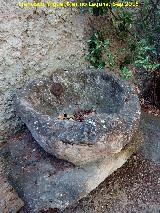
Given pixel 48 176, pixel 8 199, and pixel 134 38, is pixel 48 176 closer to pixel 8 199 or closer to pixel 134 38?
pixel 8 199

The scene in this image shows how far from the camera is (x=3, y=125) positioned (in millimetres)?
2262

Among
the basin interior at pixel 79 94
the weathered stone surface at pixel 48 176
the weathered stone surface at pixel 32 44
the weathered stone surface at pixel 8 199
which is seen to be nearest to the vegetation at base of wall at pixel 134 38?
the weathered stone surface at pixel 32 44

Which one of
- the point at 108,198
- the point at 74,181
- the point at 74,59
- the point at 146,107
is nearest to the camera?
the point at 74,181

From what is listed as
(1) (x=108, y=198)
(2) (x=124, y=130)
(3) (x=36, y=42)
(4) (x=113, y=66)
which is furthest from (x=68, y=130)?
(4) (x=113, y=66)

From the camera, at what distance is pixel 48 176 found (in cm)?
192

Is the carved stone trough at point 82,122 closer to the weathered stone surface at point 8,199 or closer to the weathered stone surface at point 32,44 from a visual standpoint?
the weathered stone surface at point 32,44

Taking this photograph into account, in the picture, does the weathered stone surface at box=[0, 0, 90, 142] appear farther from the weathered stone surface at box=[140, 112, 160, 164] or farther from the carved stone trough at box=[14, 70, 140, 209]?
the weathered stone surface at box=[140, 112, 160, 164]

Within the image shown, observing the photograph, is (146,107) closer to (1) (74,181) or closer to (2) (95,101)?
(2) (95,101)

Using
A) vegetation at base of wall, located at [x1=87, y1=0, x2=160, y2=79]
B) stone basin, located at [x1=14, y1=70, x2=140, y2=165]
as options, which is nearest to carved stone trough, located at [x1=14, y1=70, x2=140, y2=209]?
stone basin, located at [x1=14, y1=70, x2=140, y2=165]

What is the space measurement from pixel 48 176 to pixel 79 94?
0.63 meters

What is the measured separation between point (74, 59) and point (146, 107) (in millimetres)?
680

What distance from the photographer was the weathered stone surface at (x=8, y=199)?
2057mm

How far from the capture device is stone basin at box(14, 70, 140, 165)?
1.77 metres

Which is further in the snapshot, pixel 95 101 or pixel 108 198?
pixel 95 101
